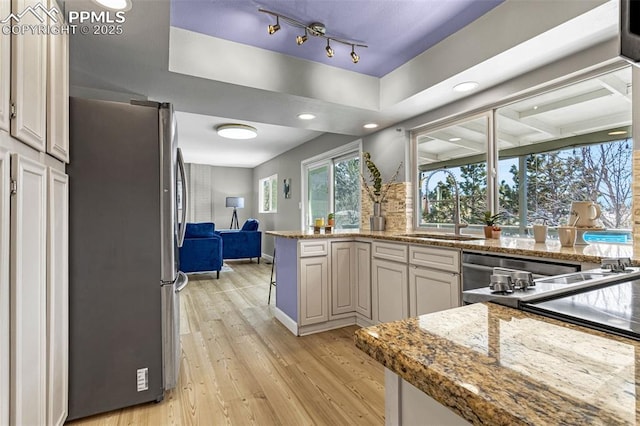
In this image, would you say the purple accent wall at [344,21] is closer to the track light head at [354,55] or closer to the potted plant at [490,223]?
the track light head at [354,55]

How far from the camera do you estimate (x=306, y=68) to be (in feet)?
9.04

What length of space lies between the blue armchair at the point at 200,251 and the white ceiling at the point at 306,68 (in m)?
2.71

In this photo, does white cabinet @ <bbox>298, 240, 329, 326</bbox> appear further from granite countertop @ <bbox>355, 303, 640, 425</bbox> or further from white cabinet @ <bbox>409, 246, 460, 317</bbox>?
granite countertop @ <bbox>355, 303, 640, 425</bbox>

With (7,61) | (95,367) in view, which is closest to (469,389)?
(7,61)

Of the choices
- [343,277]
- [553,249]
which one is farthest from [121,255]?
[553,249]

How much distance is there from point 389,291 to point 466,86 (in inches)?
70.4

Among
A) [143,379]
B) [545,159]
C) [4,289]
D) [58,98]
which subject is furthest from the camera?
[545,159]


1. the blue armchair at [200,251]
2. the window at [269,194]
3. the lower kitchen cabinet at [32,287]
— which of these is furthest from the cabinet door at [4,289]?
the window at [269,194]

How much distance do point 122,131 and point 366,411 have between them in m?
2.12

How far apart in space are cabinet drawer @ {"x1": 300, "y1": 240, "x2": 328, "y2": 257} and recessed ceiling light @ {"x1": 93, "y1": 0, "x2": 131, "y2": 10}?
1.99 meters

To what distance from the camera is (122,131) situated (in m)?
1.82

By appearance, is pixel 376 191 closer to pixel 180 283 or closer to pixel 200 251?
pixel 180 283

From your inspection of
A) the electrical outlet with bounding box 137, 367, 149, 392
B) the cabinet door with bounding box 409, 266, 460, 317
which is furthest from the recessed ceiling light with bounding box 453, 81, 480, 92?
the electrical outlet with bounding box 137, 367, 149, 392

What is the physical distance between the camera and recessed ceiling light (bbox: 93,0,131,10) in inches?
59.7
